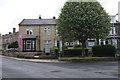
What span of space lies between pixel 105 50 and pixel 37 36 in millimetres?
21117

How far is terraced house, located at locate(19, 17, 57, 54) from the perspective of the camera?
49.3m

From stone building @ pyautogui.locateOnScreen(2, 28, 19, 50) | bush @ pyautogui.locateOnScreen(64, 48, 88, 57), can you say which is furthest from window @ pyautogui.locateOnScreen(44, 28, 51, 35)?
stone building @ pyautogui.locateOnScreen(2, 28, 19, 50)

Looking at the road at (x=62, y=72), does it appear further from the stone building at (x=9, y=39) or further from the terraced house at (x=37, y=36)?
the stone building at (x=9, y=39)

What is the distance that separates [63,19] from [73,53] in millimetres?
7735

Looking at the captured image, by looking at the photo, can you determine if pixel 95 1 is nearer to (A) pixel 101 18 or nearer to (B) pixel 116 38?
(A) pixel 101 18

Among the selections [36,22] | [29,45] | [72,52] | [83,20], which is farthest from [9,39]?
[83,20]

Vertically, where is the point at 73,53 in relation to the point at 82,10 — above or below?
below

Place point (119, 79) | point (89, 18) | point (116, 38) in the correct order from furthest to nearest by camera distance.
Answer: point (116, 38), point (89, 18), point (119, 79)

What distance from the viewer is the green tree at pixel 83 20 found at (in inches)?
1077

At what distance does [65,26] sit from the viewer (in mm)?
28609

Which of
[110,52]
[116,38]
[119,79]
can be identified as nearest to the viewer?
[119,79]

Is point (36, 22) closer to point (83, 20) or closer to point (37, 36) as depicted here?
point (37, 36)

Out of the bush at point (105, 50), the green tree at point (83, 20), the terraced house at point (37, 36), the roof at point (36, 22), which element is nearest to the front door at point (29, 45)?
the terraced house at point (37, 36)

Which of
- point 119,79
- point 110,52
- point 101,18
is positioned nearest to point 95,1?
point 101,18
